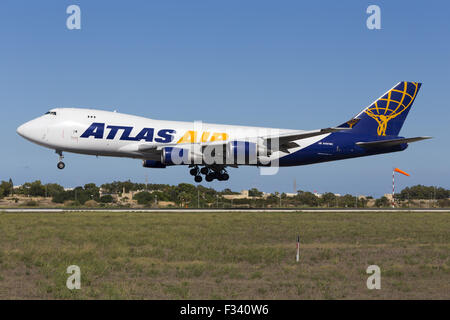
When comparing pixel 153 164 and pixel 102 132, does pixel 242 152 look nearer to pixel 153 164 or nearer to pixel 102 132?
pixel 153 164

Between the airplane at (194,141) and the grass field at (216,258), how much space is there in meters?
8.15

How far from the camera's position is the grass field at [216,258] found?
15203mm

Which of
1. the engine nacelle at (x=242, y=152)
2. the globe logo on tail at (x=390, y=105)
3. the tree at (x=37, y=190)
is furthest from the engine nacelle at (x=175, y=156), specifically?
the tree at (x=37, y=190)

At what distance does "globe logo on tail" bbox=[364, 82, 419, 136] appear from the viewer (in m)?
51.8

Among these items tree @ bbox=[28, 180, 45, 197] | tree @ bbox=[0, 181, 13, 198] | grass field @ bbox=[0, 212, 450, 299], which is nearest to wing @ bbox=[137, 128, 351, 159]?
grass field @ bbox=[0, 212, 450, 299]

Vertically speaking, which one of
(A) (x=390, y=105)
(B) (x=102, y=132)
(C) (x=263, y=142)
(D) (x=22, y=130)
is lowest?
(C) (x=263, y=142)

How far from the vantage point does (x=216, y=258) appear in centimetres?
2108

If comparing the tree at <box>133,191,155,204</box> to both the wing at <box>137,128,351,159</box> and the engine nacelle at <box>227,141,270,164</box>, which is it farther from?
the engine nacelle at <box>227,141,270,164</box>

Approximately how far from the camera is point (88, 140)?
138 ft

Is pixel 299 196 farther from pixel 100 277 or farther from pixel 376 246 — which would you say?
pixel 100 277

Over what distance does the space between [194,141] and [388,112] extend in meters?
20.1

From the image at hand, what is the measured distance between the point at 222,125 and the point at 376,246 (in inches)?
924

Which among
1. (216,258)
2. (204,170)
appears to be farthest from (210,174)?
(216,258)
